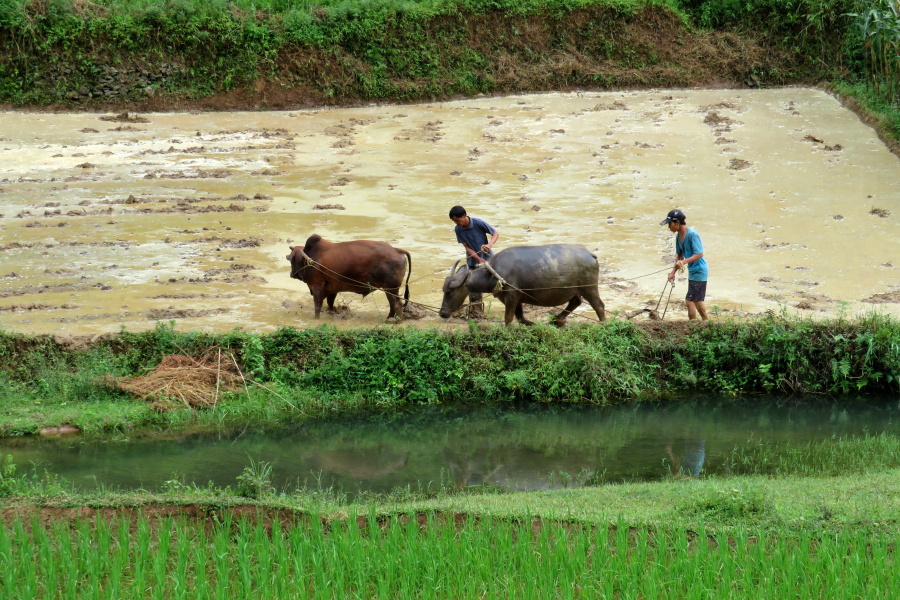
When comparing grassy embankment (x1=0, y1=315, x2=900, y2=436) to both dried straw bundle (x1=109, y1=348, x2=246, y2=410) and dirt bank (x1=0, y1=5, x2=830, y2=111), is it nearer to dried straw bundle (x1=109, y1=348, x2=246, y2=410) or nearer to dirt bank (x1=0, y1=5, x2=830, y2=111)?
dried straw bundle (x1=109, y1=348, x2=246, y2=410)

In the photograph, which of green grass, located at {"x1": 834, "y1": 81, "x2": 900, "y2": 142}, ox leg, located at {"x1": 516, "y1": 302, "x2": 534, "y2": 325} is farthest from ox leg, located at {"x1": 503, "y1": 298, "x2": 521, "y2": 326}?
green grass, located at {"x1": 834, "y1": 81, "x2": 900, "y2": 142}

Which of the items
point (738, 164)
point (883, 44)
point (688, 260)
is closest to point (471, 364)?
point (688, 260)

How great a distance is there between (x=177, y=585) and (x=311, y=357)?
4991 mm

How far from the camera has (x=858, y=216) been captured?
592 inches

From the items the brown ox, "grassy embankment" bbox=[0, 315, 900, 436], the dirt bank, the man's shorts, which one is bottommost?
"grassy embankment" bbox=[0, 315, 900, 436]

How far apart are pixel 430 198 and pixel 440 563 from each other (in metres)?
11.0

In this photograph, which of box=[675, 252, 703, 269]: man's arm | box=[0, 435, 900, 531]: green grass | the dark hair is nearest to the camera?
box=[0, 435, 900, 531]: green grass

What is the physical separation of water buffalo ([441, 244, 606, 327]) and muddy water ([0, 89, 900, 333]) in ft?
3.39

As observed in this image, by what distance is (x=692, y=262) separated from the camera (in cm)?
1056

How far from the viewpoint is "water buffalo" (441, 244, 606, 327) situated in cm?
1055

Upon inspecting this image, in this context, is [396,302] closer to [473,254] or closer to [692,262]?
[473,254]

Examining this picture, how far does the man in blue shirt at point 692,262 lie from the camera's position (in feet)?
33.9

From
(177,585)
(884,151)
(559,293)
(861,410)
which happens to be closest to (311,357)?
(559,293)

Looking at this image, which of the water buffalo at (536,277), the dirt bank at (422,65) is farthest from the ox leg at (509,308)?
the dirt bank at (422,65)
